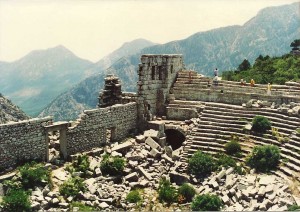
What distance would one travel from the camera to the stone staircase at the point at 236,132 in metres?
26.3

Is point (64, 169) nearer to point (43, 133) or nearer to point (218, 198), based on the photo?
point (43, 133)

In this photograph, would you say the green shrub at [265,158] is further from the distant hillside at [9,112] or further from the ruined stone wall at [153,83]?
the distant hillside at [9,112]

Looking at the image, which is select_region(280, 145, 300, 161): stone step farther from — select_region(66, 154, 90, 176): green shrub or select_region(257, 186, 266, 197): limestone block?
select_region(66, 154, 90, 176): green shrub

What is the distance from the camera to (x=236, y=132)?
29.3 meters

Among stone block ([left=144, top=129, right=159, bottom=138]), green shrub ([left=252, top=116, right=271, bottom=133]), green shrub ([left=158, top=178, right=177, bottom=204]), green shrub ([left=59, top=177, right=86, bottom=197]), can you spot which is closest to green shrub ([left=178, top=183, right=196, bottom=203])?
green shrub ([left=158, top=178, right=177, bottom=204])

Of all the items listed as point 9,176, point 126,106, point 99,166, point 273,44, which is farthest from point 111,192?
point 273,44

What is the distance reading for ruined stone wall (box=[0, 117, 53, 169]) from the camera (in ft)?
82.8

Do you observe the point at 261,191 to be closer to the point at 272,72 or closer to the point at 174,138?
the point at 174,138

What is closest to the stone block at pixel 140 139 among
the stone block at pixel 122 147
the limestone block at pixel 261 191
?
the stone block at pixel 122 147

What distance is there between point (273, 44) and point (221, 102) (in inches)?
6468

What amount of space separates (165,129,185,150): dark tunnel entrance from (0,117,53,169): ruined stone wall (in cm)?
855

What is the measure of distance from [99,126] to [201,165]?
714 centimetres

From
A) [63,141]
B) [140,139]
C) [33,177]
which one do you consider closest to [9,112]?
[140,139]

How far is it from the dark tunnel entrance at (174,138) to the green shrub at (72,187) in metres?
9.21
